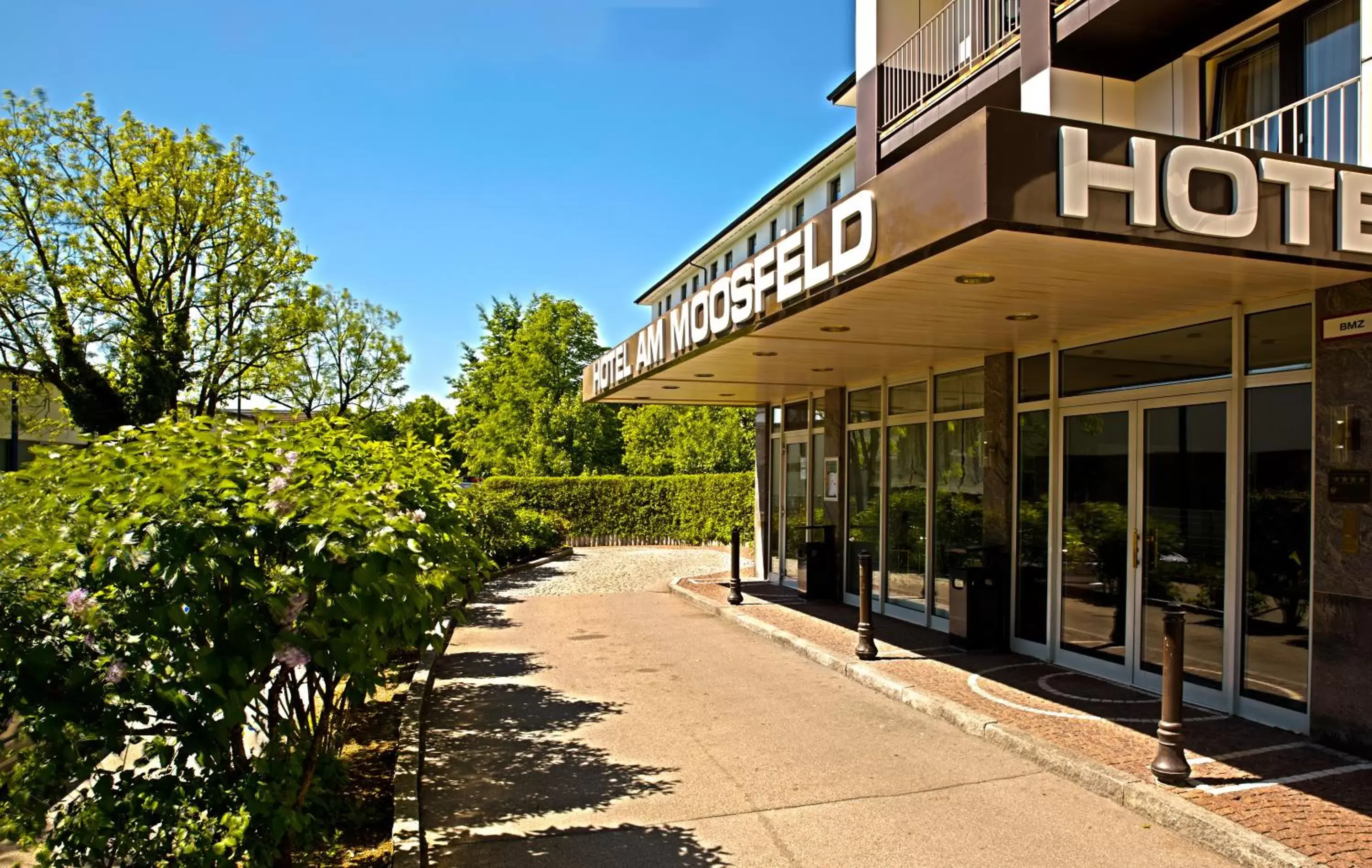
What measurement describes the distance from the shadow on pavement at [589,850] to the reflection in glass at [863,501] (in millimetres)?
7672

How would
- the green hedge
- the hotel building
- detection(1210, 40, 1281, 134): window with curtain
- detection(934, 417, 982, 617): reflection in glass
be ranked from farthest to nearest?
the green hedge → detection(934, 417, 982, 617): reflection in glass → detection(1210, 40, 1281, 134): window with curtain → the hotel building

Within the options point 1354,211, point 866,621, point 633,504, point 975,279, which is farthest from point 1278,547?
point 633,504

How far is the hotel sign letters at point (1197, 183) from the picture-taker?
4676mm

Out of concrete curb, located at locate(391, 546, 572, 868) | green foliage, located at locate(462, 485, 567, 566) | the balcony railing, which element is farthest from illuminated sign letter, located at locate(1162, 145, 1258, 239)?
green foliage, located at locate(462, 485, 567, 566)

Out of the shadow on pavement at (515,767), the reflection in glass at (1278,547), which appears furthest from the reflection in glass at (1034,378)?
the shadow on pavement at (515,767)

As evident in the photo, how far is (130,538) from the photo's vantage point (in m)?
3.05

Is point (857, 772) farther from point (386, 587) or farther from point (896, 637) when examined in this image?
point (896, 637)

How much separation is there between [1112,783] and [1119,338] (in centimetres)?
421

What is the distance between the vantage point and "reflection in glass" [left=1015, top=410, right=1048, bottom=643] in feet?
28.8

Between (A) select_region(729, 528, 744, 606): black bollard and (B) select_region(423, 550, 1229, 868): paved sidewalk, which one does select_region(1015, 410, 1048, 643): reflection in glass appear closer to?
(B) select_region(423, 550, 1229, 868): paved sidewalk

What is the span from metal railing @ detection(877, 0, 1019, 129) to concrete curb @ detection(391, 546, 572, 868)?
30.3 ft

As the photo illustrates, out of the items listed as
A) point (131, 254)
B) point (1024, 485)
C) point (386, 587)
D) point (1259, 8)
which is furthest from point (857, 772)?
point (131, 254)

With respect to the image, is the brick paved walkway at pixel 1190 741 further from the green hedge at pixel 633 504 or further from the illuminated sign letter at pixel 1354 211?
the green hedge at pixel 633 504

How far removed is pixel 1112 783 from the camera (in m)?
5.27
